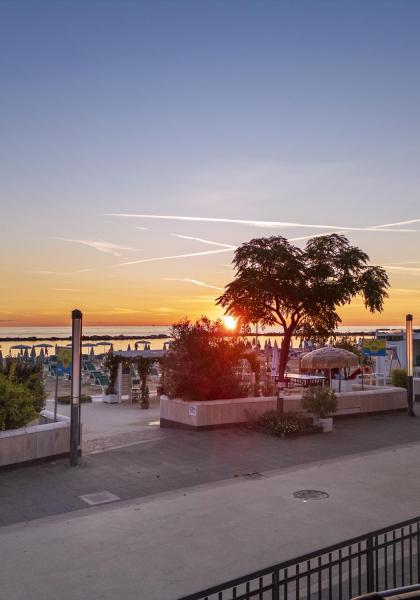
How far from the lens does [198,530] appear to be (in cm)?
774

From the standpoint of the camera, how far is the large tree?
2175 centimetres

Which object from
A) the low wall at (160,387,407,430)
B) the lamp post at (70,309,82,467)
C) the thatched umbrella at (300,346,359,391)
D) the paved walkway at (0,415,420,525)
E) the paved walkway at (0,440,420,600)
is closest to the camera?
the paved walkway at (0,440,420,600)

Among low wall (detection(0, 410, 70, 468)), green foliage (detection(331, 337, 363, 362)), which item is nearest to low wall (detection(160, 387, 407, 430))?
low wall (detection(0, 410, 70, 468))

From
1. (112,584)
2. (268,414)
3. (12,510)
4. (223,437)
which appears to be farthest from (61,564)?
(268,414)

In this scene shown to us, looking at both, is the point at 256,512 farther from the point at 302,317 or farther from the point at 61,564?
the point at 302,317

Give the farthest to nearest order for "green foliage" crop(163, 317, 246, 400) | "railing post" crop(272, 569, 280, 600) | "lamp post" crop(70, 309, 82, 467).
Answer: "green foliage" crop(163, 317, 246, 400)
"lamp post" crop(70, 309, 82, 467)
"railing post" crop(272, 569, 280, 600)

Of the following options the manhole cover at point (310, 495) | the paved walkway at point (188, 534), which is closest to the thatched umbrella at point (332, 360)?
the paved walkway at point (188, 534)

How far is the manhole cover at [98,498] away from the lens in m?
9.22

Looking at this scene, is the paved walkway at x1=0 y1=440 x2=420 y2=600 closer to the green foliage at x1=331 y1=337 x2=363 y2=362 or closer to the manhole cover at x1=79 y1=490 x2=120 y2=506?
the manhole cover at x1=79 y1=490 x2=120 y2=506

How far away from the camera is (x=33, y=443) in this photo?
11422 mm

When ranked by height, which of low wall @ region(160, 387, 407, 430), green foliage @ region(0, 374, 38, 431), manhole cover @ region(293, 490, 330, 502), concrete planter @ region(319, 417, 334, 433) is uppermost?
green foliage @ region(0, 374, 38, 431)

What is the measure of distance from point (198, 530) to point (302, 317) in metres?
16.4

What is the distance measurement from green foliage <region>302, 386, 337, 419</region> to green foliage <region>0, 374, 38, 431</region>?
7896 millimetres

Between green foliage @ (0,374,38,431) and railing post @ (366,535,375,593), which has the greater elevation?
green foliage @ (0,374,38,431)
